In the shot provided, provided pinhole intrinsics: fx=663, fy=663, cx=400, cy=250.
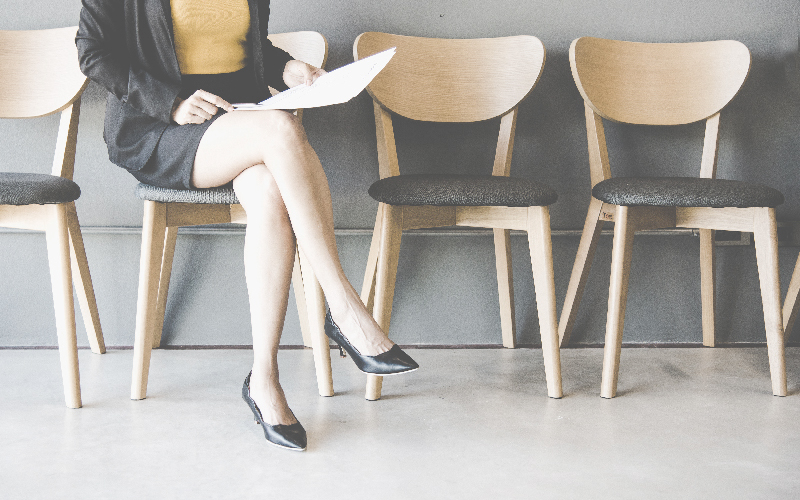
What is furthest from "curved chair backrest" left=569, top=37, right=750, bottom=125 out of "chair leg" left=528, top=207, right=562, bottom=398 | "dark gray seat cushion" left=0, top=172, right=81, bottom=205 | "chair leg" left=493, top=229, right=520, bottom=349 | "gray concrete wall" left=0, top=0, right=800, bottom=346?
"dark gray seat cushion" left=0, top=172, right=81, bottom=205

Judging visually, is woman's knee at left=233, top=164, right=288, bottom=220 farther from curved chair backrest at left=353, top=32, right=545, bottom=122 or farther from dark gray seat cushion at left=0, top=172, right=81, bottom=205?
curved chair backrest at left=353, top=32, right=545, bottom=122

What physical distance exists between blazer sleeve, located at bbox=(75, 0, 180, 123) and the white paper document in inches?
7.7

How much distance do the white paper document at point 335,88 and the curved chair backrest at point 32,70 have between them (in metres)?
0.82

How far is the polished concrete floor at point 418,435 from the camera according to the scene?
1.09m

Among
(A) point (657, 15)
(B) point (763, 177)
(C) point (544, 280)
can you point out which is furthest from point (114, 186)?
(B) point (763, 177)

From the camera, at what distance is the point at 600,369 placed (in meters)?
1.76

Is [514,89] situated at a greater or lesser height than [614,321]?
greater

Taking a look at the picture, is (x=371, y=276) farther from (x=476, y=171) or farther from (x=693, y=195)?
(x=693, y=195)

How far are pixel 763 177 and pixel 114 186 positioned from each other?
1987mm

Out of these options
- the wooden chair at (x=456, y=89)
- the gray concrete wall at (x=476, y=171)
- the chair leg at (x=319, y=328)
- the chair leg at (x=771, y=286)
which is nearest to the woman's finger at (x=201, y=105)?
the chair leg at (x=319, y=328)

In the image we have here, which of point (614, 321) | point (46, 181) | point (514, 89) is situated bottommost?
point (614, 321)

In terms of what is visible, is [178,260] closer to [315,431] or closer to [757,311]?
[315,431]

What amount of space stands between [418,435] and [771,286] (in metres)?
0.91

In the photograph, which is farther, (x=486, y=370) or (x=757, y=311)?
(x=757, y=311)
